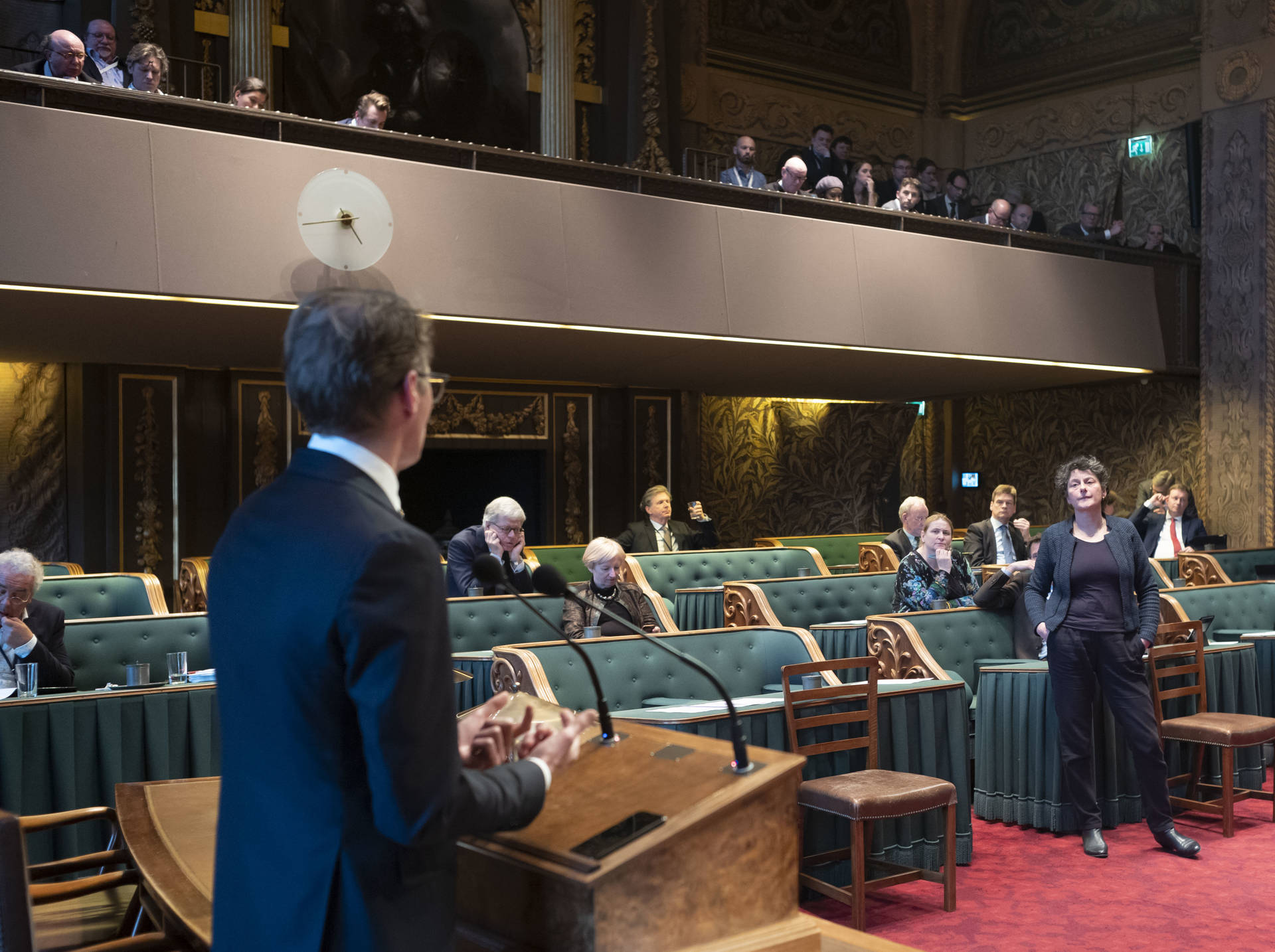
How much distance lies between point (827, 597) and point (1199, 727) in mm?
2574

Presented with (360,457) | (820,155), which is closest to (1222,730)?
(360,457)

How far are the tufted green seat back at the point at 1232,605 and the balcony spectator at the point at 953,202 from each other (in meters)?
4.72

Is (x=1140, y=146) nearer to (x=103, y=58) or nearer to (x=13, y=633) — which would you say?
(x=103, y=58)

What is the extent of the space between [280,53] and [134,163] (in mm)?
5091

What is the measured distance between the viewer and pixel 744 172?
9.95 metres

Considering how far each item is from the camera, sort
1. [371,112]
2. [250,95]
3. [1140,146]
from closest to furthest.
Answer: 1. [250,95]
2. [371,112]
3. [1140,146]

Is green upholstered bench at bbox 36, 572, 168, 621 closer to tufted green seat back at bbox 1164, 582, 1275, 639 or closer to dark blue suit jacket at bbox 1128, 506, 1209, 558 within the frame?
tufted green seat back at bbox 1164, 582, 1275, 639

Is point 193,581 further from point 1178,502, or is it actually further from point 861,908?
point 1178,502

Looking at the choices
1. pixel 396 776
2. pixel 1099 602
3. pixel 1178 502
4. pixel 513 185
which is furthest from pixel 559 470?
pixel 396 776

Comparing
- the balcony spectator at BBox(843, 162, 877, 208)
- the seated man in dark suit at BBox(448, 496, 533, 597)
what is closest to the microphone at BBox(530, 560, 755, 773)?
the seated man in dark suit at BBox(448, 496, 533, 597)

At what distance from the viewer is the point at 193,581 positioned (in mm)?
7762

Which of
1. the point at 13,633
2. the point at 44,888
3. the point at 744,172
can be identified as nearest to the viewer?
the point at 44,888

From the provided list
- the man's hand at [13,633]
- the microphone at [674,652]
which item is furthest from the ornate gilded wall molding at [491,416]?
the microphone at [674,652]

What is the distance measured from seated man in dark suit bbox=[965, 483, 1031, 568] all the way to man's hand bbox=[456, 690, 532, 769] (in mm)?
6881
